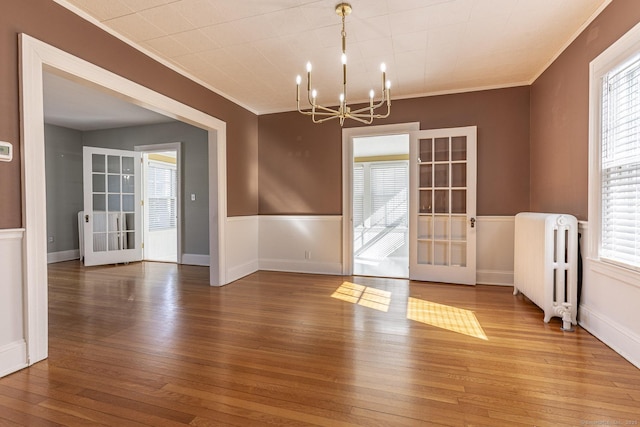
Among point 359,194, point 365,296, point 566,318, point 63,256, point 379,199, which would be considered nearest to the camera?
point 566,318

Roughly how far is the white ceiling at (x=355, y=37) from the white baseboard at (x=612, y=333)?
2.46 m

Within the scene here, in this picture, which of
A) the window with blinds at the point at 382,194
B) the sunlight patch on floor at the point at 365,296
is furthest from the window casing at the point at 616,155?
the window with blinds at the point at 382,194

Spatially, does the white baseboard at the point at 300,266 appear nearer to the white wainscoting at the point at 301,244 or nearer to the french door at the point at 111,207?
the white wainscoting at the point at 301,244

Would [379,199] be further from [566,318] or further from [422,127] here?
[566,318]

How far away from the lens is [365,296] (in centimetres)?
376

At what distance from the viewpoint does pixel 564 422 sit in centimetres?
154

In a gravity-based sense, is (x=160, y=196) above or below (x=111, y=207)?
above

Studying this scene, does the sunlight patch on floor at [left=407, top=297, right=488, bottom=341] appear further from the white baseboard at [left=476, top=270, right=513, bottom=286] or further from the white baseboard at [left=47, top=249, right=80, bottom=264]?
the white baseboard at [left=47, top=249, right=80, bottom=264]

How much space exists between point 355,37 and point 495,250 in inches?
127

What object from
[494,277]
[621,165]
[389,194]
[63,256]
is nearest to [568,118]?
[621,165]

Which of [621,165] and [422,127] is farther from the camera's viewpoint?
[422,127]

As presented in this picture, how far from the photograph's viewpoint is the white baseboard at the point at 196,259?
18.9 ft

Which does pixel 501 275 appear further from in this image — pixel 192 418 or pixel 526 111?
pixel 192 418

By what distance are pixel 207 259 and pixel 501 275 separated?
472 centimetres
